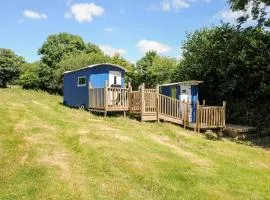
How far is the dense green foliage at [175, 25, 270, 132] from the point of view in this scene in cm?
2248

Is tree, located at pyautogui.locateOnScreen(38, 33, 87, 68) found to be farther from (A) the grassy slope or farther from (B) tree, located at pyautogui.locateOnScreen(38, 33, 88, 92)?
(A) the grassy slope

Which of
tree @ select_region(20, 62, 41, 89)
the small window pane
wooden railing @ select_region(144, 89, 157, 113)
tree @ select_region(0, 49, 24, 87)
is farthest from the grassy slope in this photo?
tree @ select_region(20, 62, 41, 89)

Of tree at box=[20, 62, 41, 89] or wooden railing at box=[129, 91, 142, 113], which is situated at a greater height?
tree at box=[20, 62, 41, 89]

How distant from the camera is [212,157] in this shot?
519 inches

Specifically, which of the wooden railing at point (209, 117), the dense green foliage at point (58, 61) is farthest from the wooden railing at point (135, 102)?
the dense green foliage at point (58, 61)

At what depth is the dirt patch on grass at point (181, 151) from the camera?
12.0 m

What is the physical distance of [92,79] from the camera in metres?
23.0

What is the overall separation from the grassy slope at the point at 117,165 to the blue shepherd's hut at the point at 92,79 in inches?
267

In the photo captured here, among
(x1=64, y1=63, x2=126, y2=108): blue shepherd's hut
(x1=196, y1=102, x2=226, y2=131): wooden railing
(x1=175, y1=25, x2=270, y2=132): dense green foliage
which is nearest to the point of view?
(x1=196, y1=102, x2=226, y2=131): wooden railing

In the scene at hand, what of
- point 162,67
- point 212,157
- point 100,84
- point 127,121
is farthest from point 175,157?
point 162,67

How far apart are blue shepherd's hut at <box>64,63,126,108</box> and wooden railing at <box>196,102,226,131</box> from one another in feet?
20.1

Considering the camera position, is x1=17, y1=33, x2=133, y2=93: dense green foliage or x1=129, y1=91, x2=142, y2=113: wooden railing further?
x1=17, y1=33, x2=133, y2=93: dense green foliage

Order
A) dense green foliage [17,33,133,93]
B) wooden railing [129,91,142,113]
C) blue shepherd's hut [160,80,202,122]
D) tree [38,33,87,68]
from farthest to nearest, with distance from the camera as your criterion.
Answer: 1. tree [38,33,87,68]
2. dense green foliage [17,33,133,93]
3. blue shepherd's hut [160,80,202,122]
4. wooden railing [129,91,142,113]

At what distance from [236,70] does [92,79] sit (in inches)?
375
